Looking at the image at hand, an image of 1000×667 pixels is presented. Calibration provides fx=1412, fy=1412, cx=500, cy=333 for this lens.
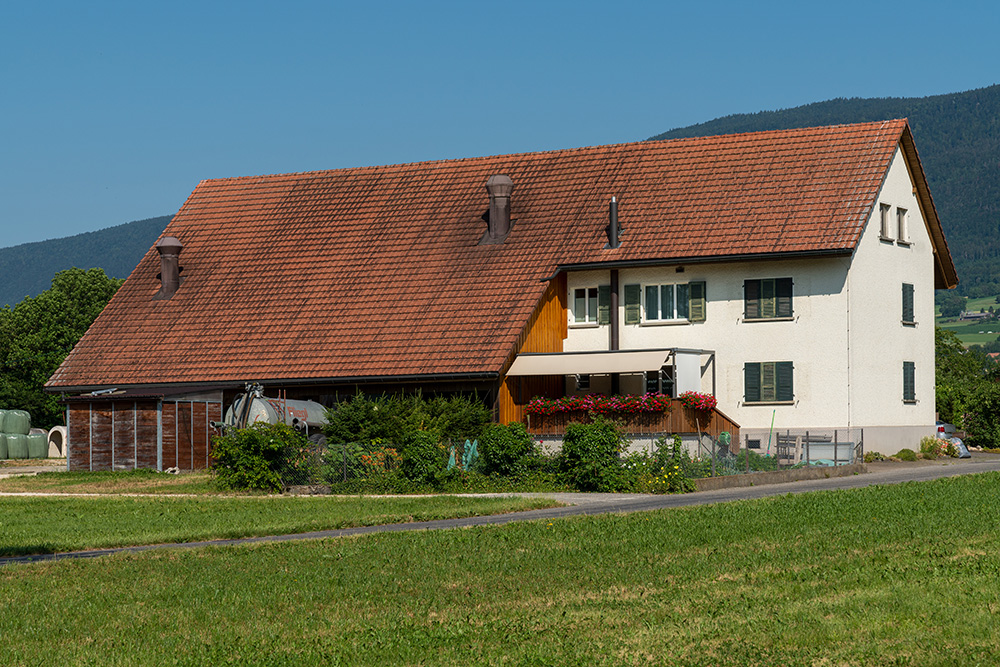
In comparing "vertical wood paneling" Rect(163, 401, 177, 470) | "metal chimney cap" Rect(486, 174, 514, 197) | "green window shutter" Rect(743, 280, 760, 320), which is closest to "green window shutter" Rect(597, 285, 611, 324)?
"green window shutter" Rect(743, 280, 760, 320)

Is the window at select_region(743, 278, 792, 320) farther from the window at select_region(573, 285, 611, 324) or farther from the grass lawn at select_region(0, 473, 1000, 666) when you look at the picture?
the grass lawn at select_region(0, 473, 1000, 666)

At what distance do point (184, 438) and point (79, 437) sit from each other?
3.89m

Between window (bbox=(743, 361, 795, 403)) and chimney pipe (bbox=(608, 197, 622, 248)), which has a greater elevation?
chimney pipe (bbox=(608, 197, 622, 248))

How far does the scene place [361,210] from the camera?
53094 millimetres

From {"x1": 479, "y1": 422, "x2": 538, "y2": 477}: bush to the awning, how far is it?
8716mm

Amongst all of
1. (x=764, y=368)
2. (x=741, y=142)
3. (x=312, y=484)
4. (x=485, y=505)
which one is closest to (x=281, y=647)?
(x=485, y=505)

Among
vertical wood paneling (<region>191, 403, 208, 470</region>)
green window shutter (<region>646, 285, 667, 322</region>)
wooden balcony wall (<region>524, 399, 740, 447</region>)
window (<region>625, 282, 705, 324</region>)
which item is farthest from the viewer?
green window shutter (<region>646, 285, 667, 322</region>)

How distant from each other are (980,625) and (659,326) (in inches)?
1338

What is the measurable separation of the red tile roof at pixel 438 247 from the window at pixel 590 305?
4.62 feet

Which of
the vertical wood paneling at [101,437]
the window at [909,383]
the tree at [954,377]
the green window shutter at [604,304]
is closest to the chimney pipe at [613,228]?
the green window shutter at [604,304]

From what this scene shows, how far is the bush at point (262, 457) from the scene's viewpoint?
34750 mm

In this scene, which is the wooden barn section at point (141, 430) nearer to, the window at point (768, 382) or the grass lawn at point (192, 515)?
the grass lawn at point (192, 515)

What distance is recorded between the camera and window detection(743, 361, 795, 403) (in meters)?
44.5

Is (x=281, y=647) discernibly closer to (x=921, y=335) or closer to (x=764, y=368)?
(x=764, y=368)
